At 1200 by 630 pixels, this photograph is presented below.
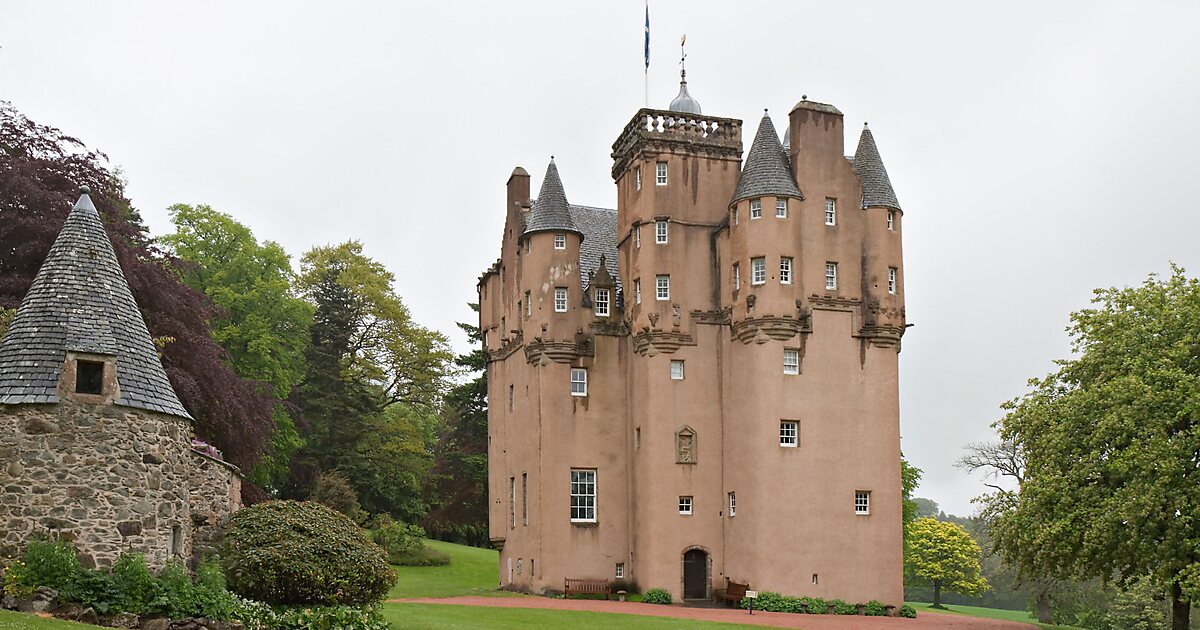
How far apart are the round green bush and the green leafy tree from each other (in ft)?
71.1

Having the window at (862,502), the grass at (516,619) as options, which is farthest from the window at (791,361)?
the grass at (516,619)

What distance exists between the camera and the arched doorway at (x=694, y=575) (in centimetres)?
4288

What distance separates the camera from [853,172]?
4381cm

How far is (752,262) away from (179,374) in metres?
19.6

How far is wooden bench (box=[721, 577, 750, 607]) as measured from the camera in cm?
4053

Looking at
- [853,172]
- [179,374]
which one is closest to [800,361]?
[853,172]

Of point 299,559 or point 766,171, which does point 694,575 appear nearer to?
point 766,171

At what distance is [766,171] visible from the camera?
140 ft

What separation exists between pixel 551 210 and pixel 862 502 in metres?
15.8

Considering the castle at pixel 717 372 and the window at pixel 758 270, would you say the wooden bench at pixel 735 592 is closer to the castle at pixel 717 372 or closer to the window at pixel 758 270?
the castle at pixel 717 372

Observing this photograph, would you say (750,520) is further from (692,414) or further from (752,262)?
(752,262)

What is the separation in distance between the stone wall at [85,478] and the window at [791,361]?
81.2ft

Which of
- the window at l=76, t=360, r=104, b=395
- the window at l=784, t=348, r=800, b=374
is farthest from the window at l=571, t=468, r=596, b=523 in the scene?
the window at l=76, t=360, r=104, b=395

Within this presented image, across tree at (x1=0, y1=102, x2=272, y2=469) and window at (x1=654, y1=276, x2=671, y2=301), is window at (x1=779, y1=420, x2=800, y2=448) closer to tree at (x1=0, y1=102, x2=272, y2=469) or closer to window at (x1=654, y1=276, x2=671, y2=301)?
window at (x1=654, y1=276, x2=671, y2=301)
